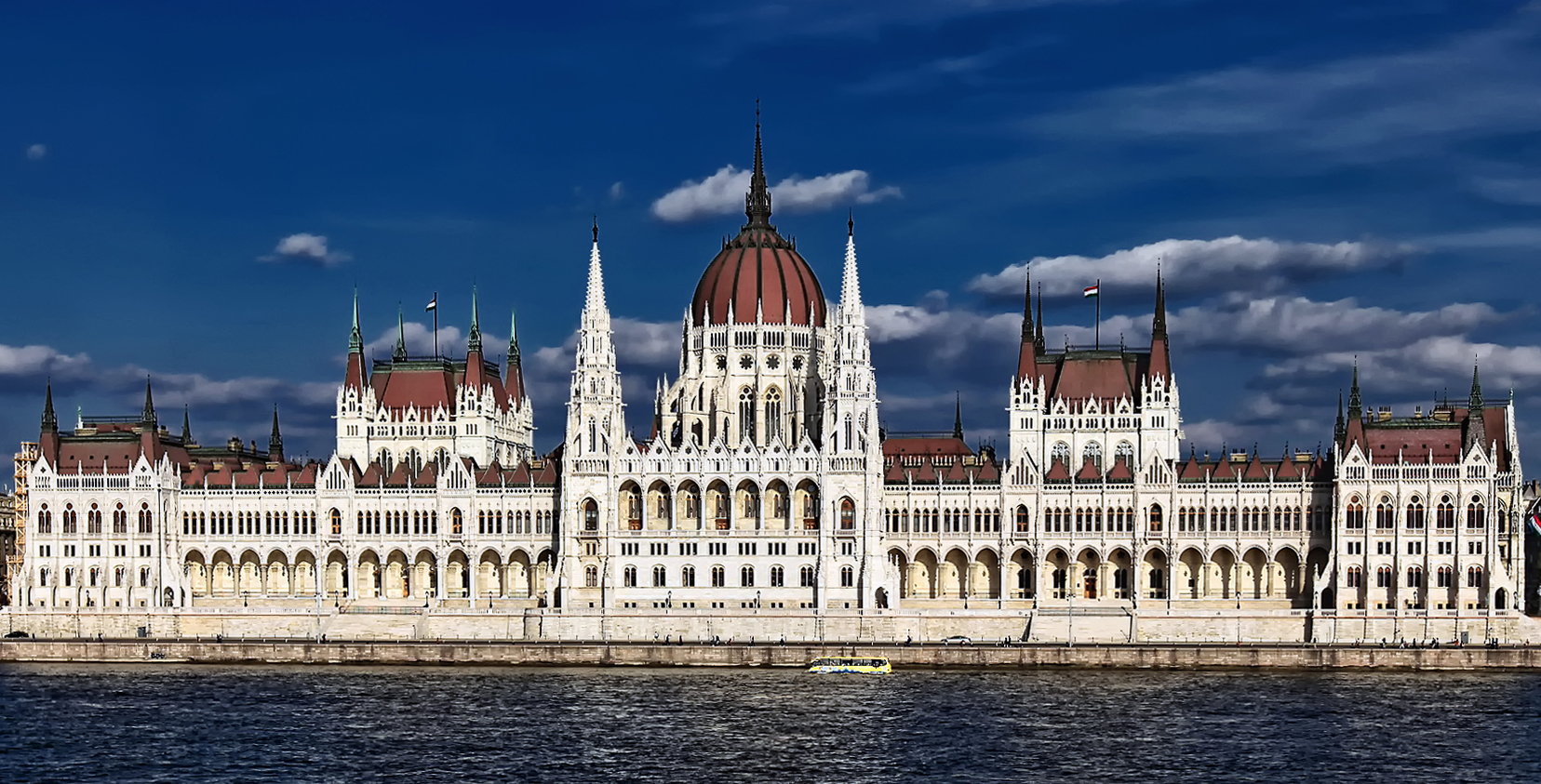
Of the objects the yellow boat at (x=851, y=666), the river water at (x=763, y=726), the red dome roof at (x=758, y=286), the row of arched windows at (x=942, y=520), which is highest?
the red dome roof at (x=758, y=286)

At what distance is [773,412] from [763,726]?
56479 mm

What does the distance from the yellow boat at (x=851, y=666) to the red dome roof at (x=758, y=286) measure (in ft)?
120

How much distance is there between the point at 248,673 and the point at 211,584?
30.5 m

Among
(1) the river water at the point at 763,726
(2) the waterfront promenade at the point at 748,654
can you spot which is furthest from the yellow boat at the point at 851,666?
(1) the river water at the point at 763,726

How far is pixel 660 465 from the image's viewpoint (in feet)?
512

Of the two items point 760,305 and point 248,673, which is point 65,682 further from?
point 760,305

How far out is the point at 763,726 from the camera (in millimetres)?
111812

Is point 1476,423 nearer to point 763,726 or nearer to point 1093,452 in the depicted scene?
point 1093,452

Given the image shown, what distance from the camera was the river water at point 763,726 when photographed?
100375mm

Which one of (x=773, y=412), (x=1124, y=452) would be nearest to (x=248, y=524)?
(x=773, y=412)

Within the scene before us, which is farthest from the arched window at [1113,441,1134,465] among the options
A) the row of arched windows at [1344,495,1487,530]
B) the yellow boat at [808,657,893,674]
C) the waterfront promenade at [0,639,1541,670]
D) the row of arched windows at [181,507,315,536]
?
the row of arched windows at [181,507,315,536]

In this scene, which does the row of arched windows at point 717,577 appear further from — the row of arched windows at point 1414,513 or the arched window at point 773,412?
the row of arched windows at point 1414,513

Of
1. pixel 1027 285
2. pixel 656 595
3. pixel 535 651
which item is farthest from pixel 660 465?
pixel 1027 285

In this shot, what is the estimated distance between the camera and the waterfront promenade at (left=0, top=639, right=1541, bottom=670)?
440 ft
